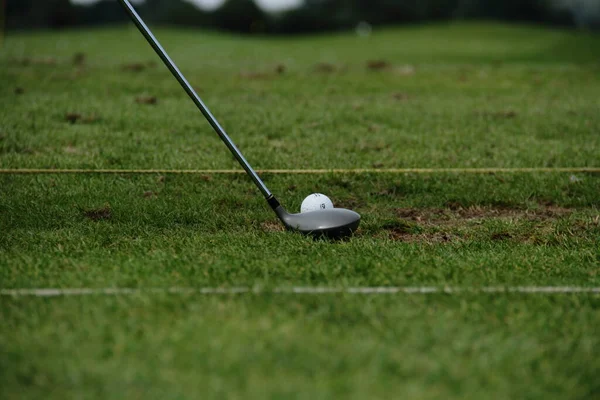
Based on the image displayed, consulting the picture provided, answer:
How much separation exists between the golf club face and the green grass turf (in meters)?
0.10

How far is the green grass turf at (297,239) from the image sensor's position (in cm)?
293

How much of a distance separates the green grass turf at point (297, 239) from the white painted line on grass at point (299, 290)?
0.27 feet

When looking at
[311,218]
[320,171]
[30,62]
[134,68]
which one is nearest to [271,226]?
[311,218]

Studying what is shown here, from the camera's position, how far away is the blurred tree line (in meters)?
56.1

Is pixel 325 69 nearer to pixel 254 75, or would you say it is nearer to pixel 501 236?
pixel 254 75

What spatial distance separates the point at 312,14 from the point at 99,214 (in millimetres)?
57692

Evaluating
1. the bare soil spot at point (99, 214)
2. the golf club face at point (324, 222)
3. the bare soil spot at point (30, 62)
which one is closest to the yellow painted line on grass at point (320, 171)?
the bare soil spot at point (99, 214)

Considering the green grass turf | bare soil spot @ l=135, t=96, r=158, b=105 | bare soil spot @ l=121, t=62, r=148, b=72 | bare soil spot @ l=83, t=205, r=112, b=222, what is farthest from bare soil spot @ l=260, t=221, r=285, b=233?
bare soil spot @ l=121, t=62, r=148, b=72

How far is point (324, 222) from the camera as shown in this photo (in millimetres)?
4961

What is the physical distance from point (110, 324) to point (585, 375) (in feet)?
7.06

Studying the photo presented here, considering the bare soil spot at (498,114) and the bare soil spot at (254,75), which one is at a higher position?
the bare soil spot at (498,114)

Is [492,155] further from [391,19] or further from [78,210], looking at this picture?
[391,19]

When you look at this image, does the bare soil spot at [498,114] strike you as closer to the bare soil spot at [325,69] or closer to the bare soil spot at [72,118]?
the bare soil spot at [325,69]

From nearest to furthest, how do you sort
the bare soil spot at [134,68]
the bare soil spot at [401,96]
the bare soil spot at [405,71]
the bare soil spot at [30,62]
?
the bare soil spot at [401,96] → the bare soil spot at [134,68] → the bare soil spot at [30,62] → the bare soil spot at [405,71]
